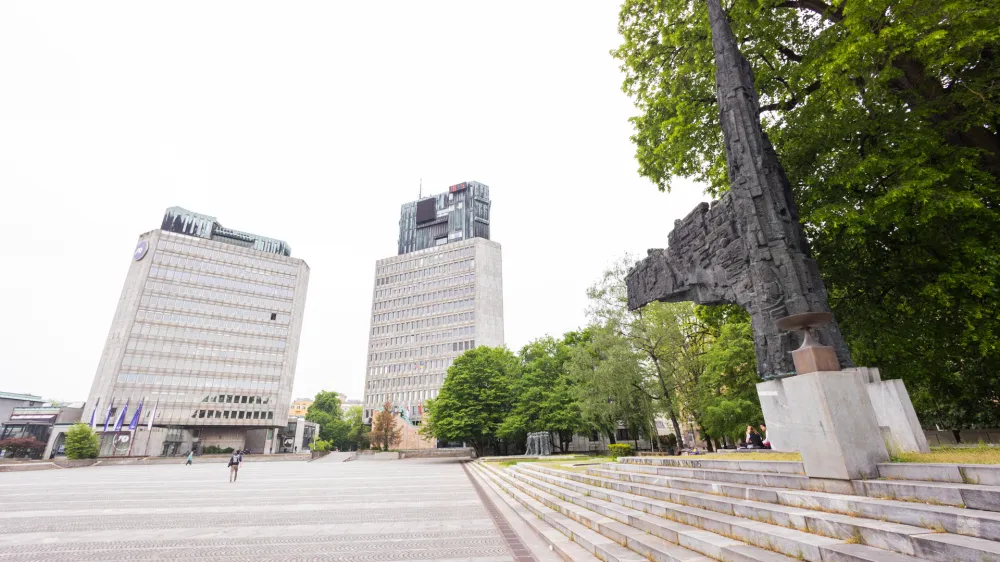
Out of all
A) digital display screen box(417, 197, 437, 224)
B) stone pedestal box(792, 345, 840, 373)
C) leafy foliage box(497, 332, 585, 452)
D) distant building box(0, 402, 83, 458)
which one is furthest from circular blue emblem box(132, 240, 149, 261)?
stone pedestal box(792, 345, 840, 373)

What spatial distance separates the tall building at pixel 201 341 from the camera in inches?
2672

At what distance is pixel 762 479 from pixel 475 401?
41.7 metres

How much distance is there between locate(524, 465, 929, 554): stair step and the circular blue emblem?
9567 cm

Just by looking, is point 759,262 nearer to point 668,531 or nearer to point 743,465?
point 743,465

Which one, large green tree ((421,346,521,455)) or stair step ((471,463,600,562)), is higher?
large green tree ((421,346,521,455))

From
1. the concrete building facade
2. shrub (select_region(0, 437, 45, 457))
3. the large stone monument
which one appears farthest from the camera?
the concrete building facade

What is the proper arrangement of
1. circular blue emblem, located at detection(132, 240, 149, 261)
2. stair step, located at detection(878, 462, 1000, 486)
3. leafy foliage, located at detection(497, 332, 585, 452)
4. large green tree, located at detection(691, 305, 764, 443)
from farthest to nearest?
1. circular blue emblem, located at detection(132, 240, 149, 261)
2. leafy foliage, located at detection(497, 332, 585, 452)
3. large green tree, located at detection(691, 305, 764, 443)
4. stair step, located at detection(878, 462, 1000, 486)

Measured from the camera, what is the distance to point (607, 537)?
6859 mm

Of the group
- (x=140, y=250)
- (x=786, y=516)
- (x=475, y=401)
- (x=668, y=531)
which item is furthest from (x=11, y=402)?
(x=786, y=516)

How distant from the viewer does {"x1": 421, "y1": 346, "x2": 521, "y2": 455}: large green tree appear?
146 feet

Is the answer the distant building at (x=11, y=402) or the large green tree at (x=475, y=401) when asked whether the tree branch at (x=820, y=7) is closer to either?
the large green tree at (x=475, y=401)

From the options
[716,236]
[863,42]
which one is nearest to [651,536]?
[716,236]

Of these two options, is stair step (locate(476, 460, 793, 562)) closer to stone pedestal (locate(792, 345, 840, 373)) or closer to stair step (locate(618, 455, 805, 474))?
stair step (locate(618, 455, 805, 474))

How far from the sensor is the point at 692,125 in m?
14.6
